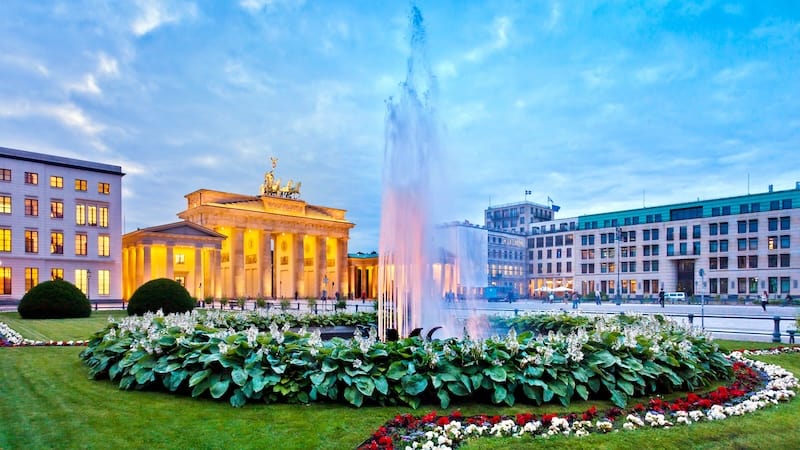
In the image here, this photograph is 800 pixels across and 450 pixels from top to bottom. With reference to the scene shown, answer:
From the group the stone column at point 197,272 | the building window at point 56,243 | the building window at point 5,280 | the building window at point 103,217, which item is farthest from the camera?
the stone column at point 197,272

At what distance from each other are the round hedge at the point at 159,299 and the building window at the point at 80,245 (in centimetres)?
3122

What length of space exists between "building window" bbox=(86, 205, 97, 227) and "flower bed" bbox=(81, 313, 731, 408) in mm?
56632

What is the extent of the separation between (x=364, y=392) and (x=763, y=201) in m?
105

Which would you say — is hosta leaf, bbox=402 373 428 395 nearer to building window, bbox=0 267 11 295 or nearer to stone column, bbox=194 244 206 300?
building window, bbox=0 267 11 295

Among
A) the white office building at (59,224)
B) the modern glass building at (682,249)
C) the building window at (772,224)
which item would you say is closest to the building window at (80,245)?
the white office building at (59,224)

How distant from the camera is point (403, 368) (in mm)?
9477

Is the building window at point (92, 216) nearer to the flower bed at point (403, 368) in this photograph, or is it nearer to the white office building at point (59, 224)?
the white office building at point (59, 224)

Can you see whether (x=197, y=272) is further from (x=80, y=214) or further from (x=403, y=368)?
(x=403, y=368)

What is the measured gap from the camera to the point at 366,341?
955 cm

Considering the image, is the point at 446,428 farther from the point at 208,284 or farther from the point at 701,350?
the point at 208,284

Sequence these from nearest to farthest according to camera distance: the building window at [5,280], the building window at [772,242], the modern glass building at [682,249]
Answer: the building window at [5,280] → the modern glass building at [682,249] → the building window at [772,242]

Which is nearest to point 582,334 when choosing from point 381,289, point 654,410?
point 654,410

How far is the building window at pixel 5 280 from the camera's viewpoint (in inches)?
2099

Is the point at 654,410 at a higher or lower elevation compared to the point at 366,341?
lower
